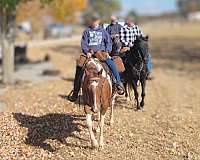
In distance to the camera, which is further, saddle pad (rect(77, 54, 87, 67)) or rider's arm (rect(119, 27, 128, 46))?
rider's arm (rect(119, 27, 128, 46))

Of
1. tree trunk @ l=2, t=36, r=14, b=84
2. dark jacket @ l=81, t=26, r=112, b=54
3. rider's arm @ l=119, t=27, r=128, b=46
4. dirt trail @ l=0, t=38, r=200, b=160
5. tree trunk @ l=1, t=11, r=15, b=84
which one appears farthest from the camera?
tree trunk @ l=2, t=36, r=14, b=84

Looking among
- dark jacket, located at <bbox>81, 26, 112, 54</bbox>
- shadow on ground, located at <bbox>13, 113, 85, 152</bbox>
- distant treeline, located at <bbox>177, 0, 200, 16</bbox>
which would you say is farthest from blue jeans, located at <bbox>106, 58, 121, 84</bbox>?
distant treeline, located at <bbox>177, 0, 200, 16</bbox>

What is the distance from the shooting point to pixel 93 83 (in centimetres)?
1123

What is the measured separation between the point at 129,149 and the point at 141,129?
6.28 feet

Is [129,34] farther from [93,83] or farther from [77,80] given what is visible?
[93,83]

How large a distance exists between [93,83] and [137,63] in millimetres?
5001

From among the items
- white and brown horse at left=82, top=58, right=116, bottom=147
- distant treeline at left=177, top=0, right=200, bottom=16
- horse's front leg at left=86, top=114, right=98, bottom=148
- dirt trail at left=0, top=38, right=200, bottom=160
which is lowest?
dirt trail at left=0, top=38, right=200, bottom=160

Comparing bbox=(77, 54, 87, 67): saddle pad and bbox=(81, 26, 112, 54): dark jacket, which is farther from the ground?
bbox=(81, 26, 112, 54): dark jacket

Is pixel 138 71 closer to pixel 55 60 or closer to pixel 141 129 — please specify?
pixel 141 129

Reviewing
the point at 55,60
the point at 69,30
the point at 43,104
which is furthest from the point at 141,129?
the point at 69,30

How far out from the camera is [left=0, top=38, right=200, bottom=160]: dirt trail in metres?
11.5

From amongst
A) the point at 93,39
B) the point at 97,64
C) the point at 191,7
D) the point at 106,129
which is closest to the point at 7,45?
the point at 106,129

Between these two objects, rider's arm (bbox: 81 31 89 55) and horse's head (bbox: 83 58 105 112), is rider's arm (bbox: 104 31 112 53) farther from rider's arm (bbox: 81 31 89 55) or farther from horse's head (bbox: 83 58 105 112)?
horse's head (bbox: 83 58 105 112)

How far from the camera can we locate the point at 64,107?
1633 centimetres
